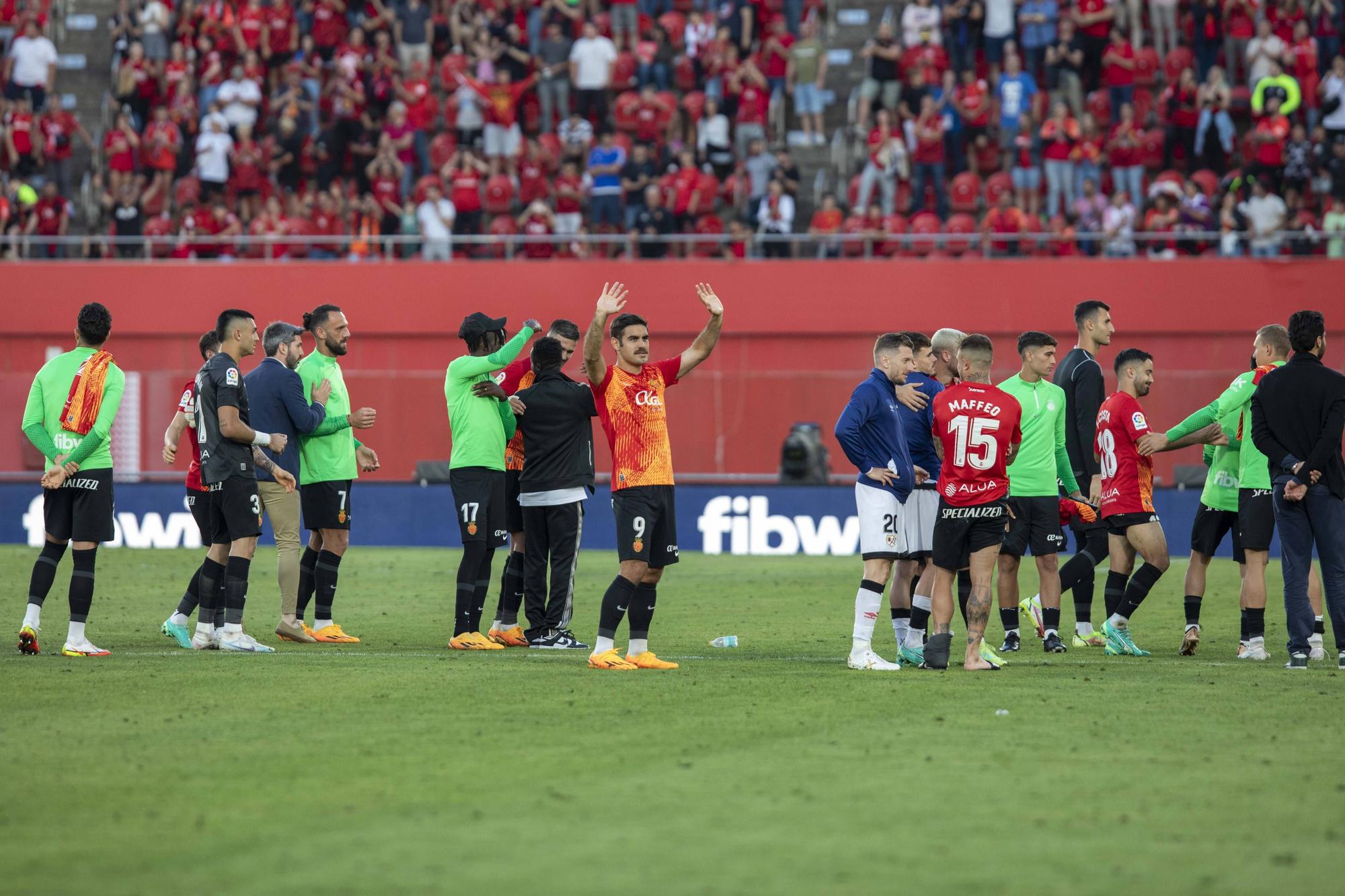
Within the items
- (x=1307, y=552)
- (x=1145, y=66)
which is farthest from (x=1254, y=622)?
(x=1145, y=66)

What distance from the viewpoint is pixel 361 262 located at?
27688mm

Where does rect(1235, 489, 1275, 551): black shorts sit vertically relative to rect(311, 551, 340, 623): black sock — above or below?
above

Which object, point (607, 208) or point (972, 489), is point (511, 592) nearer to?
point (972, 489)

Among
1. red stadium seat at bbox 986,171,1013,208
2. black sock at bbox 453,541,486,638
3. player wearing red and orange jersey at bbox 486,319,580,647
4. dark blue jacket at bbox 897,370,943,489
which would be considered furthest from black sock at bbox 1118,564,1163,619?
red stadium seat at bbox 986,171,1013,208

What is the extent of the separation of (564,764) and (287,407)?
18.3 ft

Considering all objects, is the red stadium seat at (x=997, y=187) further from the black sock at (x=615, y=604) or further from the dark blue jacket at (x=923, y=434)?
the black sock at (x=615, y=604)

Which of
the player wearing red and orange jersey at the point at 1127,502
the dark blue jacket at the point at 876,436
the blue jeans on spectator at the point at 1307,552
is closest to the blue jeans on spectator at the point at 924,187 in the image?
the player wearing red and orange jersey at the point at 1127,502

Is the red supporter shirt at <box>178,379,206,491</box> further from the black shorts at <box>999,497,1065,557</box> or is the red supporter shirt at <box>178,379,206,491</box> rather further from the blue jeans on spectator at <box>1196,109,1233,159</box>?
the blue jeans on spectator at <box>1196,109,1233,159</box>

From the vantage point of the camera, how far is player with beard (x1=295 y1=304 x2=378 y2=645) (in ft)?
40.7

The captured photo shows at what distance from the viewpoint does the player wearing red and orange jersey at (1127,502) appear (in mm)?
11844

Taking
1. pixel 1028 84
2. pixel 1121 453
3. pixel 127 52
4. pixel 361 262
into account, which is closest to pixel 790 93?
pixel 1028 84

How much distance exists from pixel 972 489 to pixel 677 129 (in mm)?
19636

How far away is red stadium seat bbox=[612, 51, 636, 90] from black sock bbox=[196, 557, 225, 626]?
19.5 metres

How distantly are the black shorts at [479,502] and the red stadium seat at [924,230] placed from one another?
15.9 m
